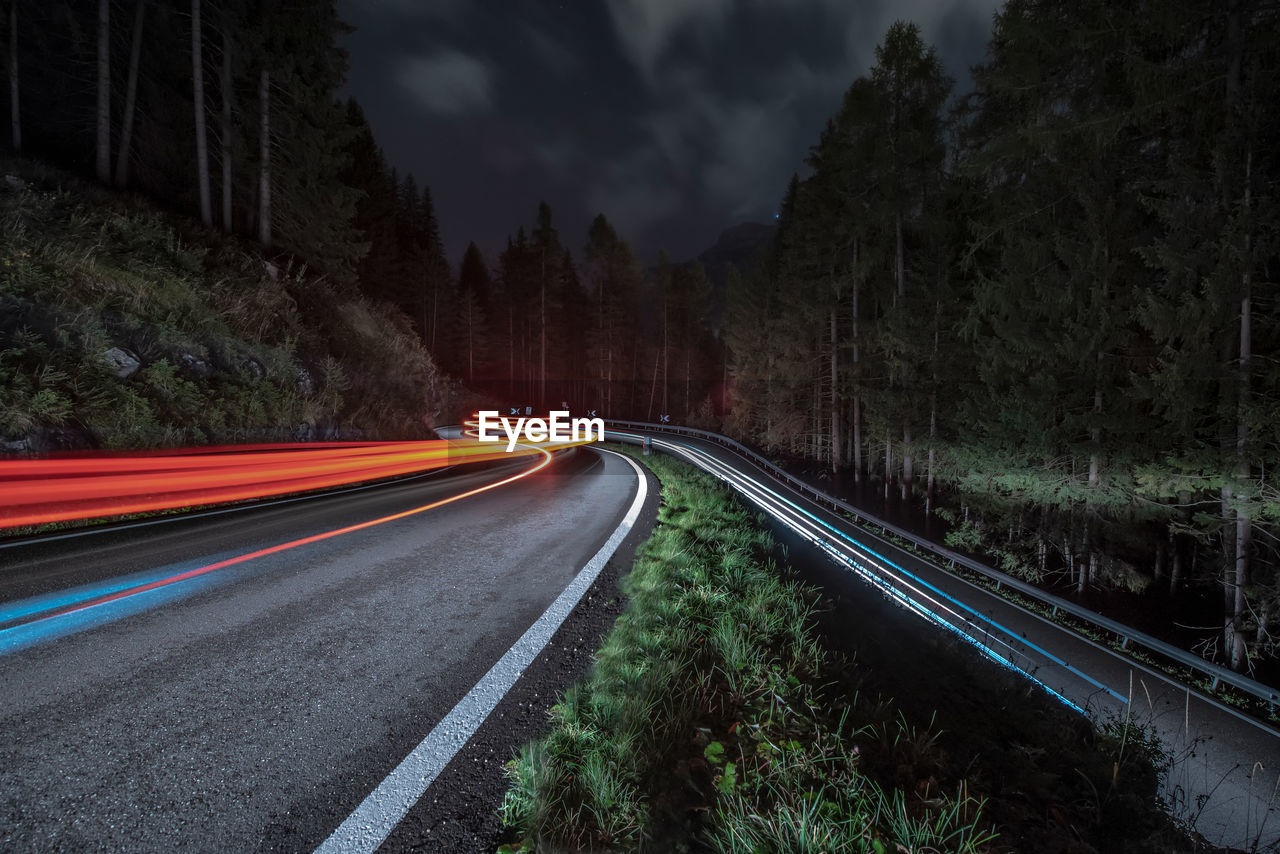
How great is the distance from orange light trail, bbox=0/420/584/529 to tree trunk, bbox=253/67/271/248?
10.3 metres

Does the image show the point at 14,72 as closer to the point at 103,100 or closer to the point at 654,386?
the point at 103,100

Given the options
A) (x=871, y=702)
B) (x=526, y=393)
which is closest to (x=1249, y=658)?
(x=871, y=702)

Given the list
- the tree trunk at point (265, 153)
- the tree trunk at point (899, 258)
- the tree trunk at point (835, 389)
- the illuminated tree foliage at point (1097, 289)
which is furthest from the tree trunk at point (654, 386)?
Result: the tree trunk at point (265, 153)

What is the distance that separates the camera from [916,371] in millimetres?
16828

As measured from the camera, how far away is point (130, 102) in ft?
56.0

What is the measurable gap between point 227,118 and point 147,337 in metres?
11.7

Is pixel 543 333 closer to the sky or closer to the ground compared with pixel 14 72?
closer to the ground

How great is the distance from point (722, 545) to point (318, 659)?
4.68 metres

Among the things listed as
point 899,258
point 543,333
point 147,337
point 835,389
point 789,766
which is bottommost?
point 789,766

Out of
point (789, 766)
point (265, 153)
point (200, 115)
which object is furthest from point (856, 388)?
point (200, 115)

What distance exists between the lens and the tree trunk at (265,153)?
16.8 meters

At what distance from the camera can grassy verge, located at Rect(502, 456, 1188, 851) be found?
2.02m

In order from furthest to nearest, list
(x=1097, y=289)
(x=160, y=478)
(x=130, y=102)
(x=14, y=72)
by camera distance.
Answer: (x=14, y=72)
(x=130, y=102)
(x=1097, y=289)
(x=160, y=478)

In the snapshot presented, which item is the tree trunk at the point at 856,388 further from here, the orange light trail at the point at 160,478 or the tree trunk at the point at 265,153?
the tree trunk at the point at 265,153
